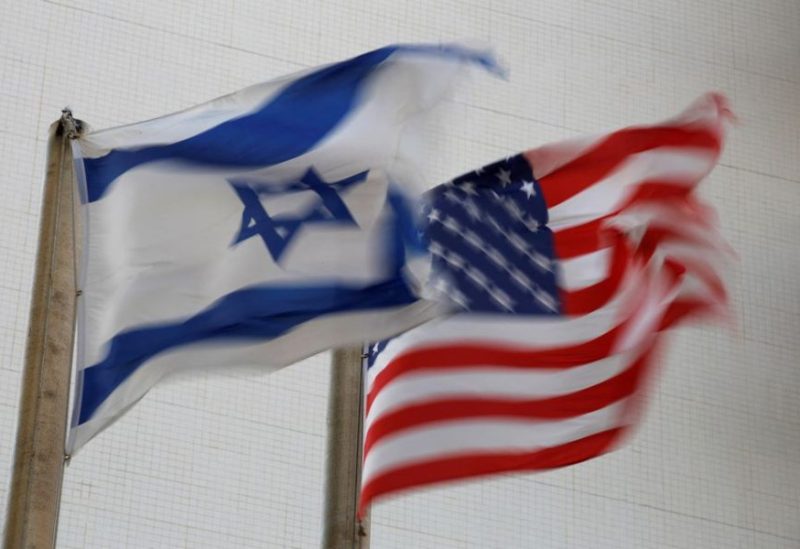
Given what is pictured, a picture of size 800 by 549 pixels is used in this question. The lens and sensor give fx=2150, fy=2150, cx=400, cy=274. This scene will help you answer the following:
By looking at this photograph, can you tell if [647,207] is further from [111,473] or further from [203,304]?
[111,473]

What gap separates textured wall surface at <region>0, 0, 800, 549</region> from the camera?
12.0 metres

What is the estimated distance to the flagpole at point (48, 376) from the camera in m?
8.10

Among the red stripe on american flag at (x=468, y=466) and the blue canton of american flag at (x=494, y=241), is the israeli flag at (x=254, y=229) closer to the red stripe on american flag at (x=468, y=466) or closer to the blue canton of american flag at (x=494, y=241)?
the blue canton of american flag at (x=494, y=241)

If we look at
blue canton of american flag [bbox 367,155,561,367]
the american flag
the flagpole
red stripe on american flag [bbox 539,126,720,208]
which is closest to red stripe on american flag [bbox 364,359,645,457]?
the american flag

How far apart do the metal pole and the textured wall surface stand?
3.35 meters

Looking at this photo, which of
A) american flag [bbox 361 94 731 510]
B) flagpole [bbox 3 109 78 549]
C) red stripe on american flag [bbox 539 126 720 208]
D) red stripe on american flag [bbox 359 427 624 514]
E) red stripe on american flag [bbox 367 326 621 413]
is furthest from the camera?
red stripe on american flag [bbox 539 126 720 208]

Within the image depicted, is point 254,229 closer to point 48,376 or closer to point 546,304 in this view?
point 48,376

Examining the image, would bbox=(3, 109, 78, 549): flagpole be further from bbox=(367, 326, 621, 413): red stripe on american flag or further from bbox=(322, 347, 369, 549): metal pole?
bbox=(367, 326, 621, 413): red stripe on american flag

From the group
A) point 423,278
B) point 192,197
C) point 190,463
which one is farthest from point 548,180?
point 190,463

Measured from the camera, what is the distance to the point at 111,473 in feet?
38.7

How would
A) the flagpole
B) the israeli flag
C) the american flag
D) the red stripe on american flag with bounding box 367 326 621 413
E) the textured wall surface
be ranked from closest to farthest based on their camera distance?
1. the flagpole
2. the israeli flag
3. the american flag
4. the red stripe on american flag with bounding box 367 326 621 413
5. the textured wall surface

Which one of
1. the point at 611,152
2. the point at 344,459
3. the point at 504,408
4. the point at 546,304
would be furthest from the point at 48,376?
the point at 611,152

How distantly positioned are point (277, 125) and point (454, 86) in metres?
0.75

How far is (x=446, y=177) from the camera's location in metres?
13.7
